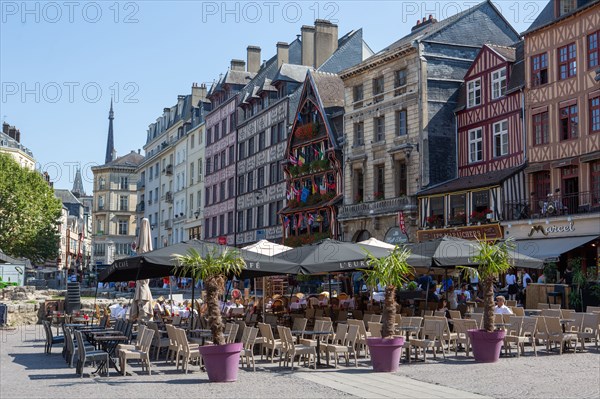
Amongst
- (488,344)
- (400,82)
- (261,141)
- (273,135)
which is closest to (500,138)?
(400,82)

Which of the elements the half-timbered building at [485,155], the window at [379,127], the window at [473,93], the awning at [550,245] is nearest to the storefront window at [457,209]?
the half-timbered building at [485,155]

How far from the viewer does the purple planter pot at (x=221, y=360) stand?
1260cm

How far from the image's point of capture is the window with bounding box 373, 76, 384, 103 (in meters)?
40.3

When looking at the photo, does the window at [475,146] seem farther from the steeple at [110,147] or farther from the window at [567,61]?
the steeple at [110,147]

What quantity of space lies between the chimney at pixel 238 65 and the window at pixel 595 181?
1487 inches

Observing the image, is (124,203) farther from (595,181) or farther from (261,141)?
(595,181)

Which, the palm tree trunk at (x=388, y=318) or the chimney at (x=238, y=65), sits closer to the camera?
the palm tree trunk at (x=388, y=318)

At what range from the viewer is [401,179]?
3847cm

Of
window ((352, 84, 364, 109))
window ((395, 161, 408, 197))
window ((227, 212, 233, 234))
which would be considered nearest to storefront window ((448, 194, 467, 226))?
window ((395, 161, 408, 197))

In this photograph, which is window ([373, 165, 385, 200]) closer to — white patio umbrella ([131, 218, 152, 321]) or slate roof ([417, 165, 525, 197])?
slate roof ([417, 165, 525, 197])

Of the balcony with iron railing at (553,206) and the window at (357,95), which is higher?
the window at (357,95)

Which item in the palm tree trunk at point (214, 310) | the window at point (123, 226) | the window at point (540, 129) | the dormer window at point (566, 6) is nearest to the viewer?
the palm tree trunk at point (214, 310)

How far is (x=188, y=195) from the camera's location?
69.1m

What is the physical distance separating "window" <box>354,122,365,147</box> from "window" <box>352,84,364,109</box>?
1021 mm
